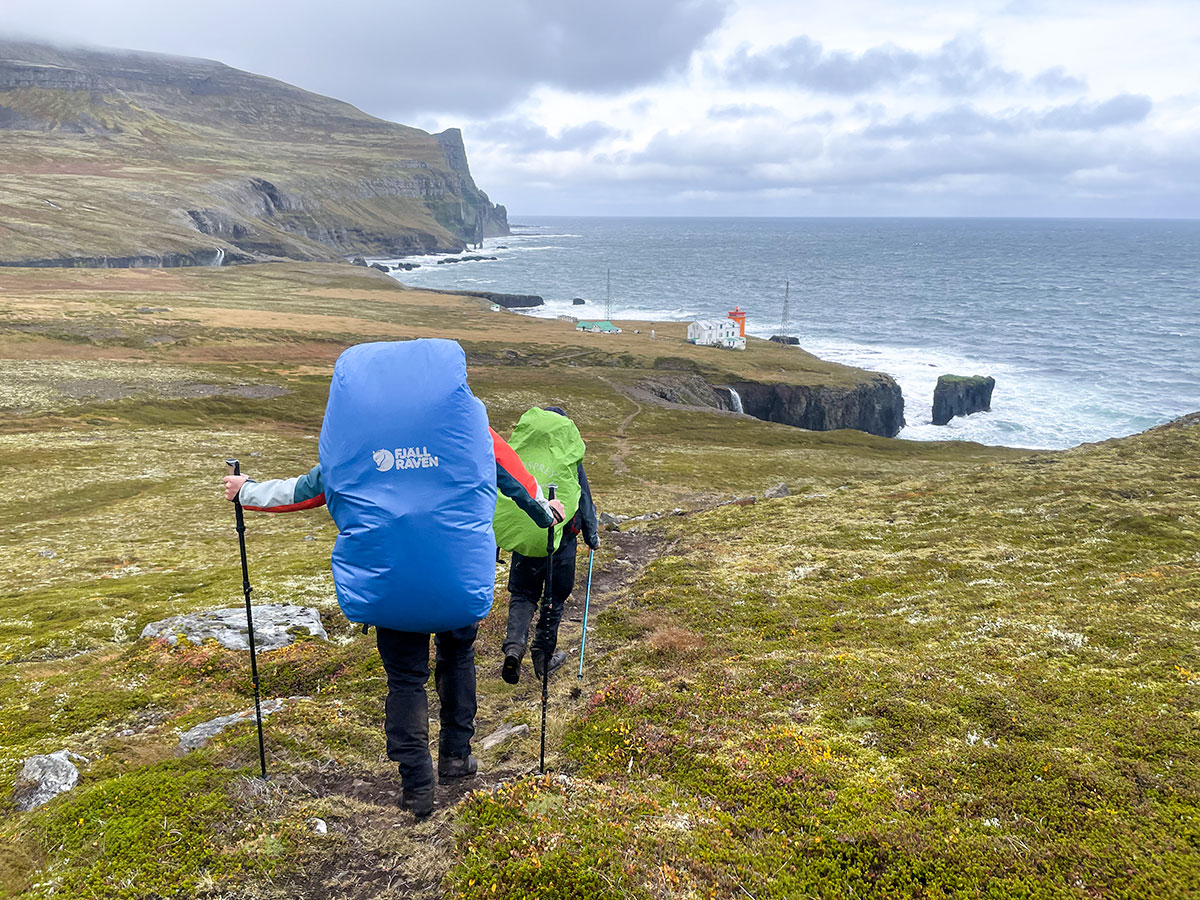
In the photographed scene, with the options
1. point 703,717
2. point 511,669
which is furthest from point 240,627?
point 703,717

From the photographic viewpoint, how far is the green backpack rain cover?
1062cm

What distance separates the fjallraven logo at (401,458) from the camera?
22.1 ft

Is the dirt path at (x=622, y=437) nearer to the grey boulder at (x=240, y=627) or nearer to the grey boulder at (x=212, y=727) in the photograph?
the grey boulder at (x=240, y=627)

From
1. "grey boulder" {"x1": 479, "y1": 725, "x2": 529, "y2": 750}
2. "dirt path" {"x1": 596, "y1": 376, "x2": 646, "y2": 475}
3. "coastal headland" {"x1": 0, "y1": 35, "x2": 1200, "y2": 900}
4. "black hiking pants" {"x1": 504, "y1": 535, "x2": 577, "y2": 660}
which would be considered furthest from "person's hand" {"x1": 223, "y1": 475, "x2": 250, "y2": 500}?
"dirt path" {"x1": 596, "y1": 376, "x2": 646, "y2": 475}

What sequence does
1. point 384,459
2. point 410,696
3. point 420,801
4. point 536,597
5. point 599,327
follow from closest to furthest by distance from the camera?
point 384,459
point 420,801
point 410,696
point 536,597
point 599,327

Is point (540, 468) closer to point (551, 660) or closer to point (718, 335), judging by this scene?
point (551, 660)

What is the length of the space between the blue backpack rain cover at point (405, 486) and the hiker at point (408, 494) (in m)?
0.01

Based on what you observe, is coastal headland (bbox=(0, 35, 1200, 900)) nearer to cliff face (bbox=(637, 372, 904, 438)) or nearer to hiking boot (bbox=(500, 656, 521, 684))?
hiking boot (bbox=(500, 656, 521, 684))

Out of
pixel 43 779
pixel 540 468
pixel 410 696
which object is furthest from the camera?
pixel 540 468

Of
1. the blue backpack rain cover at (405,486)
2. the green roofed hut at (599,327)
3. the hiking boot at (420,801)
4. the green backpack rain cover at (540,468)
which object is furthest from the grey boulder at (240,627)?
the green roofed hut at (599,327)

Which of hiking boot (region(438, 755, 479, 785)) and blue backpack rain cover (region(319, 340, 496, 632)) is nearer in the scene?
blue backpack rain cover (region(319, 340, 496, 632))

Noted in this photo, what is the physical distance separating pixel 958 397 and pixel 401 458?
107m

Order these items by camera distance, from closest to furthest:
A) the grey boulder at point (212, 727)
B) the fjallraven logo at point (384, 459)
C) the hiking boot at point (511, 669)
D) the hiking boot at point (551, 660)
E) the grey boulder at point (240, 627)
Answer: the fjallraven logo at point (384, 459) → the grey boulder at point (212, 727) → the hiking boot at point (511, 669) → the hiking boot at point (551, 660) → the grey boulder at point (240, 627)

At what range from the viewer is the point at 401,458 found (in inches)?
265
